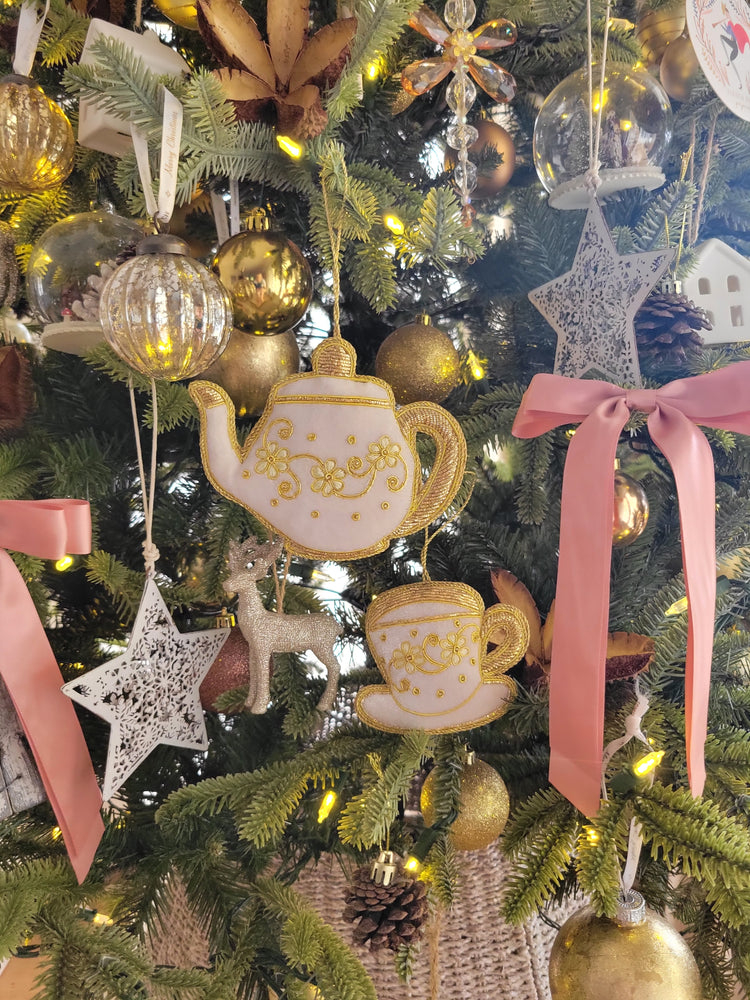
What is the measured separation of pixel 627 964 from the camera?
0.57 m

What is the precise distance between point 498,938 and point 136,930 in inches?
13.7

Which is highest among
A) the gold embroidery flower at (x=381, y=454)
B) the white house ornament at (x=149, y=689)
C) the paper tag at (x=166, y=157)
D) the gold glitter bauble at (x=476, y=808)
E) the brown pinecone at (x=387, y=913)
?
the paper tag at (x=166, y=157)

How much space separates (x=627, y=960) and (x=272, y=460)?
47cm

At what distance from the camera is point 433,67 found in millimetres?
725

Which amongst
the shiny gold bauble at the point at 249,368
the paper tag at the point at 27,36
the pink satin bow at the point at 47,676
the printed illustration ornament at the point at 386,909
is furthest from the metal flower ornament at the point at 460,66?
the printed illustration ornament at the point at 386,909

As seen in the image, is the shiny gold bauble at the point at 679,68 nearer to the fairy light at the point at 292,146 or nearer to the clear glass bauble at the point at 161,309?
the fairy light at the point at 292,146

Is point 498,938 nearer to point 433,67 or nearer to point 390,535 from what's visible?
point 390,535

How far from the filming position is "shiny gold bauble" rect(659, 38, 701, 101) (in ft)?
2.63

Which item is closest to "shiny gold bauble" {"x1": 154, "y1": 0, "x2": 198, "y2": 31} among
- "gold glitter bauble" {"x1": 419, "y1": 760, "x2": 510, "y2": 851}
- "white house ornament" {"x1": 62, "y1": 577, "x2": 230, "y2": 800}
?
"white house ornament" {"x1": 62, "y1": 577, "x2": 230, "y2": 800}

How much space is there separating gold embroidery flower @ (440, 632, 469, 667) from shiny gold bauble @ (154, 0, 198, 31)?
616 millimetres

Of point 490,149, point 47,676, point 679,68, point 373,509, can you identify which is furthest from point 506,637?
point 679,68

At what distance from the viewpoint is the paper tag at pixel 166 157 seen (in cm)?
59

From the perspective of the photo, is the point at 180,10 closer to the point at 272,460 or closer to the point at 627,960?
the point at 272,460

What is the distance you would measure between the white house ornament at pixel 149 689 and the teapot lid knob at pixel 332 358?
0.78ft
